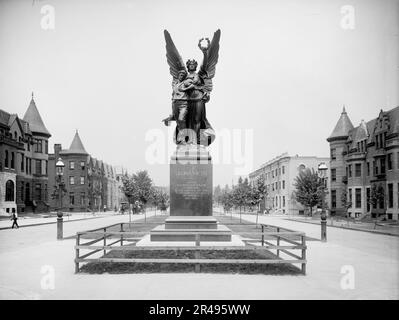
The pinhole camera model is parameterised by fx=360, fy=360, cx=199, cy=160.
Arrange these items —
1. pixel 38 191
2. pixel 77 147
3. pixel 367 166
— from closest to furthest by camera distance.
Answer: pixel 367 166 < pixel 38 191 < pixel 77 147

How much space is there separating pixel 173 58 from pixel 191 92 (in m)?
1.37

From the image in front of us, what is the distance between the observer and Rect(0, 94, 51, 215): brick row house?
1877 inches

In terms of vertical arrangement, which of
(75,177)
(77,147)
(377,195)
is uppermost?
(77,147)

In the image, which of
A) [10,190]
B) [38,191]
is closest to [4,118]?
[10,190]

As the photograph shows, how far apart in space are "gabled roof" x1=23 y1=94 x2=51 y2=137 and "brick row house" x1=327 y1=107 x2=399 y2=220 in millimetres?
48817

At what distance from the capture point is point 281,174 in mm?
72438

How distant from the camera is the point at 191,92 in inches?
496

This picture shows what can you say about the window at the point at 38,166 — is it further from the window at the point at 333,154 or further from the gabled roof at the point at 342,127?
the window at the point at 333,154

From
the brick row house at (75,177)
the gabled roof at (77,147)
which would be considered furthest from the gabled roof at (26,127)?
the gabled roof at (77,147)

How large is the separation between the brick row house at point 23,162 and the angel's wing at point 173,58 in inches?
1393

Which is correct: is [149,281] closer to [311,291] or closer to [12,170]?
[311,291]

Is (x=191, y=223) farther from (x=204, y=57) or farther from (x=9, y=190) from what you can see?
(x=9, y=190)

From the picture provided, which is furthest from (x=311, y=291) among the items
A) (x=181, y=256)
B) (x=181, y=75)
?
(x=181, y=75)

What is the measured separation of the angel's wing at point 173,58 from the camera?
1246 cm
